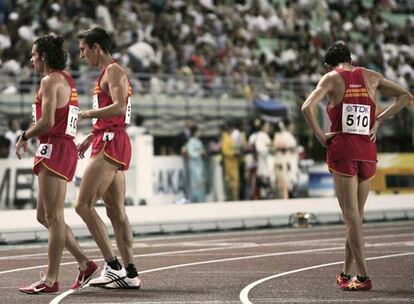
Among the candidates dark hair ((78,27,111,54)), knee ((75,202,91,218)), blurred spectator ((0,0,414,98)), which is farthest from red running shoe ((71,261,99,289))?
blurred spectator ((0,0,414,98))

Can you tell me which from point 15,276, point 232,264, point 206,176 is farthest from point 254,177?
point 15,276

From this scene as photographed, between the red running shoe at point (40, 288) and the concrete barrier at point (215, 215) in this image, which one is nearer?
the red running shoe at point (40, 288)

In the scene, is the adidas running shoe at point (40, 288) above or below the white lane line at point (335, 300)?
above

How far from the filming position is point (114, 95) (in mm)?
10875

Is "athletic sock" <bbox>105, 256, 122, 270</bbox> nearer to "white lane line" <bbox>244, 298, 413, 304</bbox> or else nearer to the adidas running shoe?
the adidas running shoe

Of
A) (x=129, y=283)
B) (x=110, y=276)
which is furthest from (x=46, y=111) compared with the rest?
(x=129, y=283)

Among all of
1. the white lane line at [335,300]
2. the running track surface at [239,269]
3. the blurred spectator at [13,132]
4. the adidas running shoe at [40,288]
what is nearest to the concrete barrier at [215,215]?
the running track surface at [239,269]

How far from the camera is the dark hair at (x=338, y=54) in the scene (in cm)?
1108

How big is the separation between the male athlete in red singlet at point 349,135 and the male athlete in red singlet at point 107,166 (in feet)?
5.88

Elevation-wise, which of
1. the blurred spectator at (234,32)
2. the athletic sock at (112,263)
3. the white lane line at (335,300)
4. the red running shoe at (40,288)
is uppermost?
the blurred spectator at (234,32)

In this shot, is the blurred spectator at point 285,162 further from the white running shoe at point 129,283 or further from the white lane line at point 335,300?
the white lane line at point 335,300

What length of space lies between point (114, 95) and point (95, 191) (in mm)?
906

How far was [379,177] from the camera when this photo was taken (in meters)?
28.9

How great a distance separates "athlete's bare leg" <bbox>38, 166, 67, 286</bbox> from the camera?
10719mm
